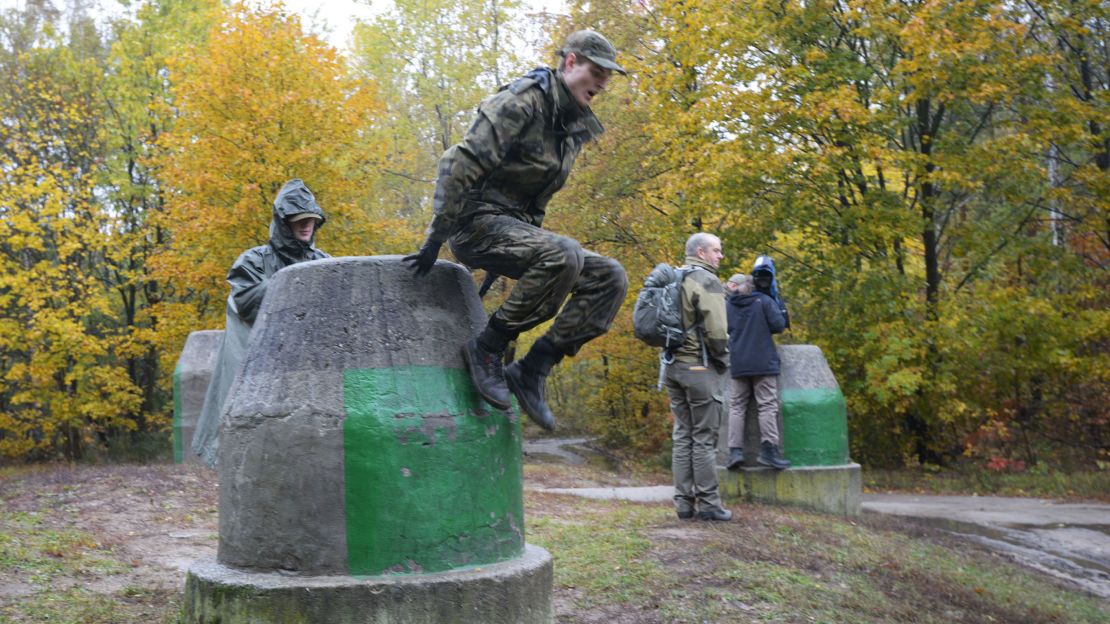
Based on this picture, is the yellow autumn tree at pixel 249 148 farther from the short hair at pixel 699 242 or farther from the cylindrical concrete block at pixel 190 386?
the short hair at pixel 699 242

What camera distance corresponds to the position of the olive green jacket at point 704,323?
852 centimetres

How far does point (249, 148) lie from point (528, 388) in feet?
57.3

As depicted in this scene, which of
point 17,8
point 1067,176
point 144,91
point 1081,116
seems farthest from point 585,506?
point 17,8

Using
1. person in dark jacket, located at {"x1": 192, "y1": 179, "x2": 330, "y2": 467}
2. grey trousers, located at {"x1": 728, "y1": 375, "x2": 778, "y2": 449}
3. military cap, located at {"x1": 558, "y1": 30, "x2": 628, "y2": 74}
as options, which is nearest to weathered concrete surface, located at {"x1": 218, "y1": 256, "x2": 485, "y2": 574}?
military cap, located at {"x1": 558, "y1": 30, "x2": 628, "y2": 74}

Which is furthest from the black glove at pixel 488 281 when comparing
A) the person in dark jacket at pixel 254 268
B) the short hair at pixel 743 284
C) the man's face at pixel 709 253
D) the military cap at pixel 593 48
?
the short hair at pixel 743 284

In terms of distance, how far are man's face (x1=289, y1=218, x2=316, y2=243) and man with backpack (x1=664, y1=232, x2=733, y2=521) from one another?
3025 millimetres

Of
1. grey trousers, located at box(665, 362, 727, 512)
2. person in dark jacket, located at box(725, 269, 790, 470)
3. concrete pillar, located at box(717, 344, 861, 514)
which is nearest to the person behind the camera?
grey trousers, located at box(665, 362, 727, 512)

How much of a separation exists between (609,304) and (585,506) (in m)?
5.75

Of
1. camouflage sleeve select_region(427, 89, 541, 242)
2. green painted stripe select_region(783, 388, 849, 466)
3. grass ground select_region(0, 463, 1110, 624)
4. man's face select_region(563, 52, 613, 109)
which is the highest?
man's face select_region(563, 52, 613, 109)

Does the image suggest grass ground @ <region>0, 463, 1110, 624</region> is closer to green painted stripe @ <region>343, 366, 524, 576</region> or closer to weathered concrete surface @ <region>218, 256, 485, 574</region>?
weathered concrete surface @ <region>218, 256, 485, 574</region>

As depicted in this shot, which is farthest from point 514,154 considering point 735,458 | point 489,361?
point 735,458

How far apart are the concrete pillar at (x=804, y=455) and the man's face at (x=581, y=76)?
5836 millimetres

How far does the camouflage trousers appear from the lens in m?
4.68

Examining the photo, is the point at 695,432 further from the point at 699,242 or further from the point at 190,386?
the point at 190,386
